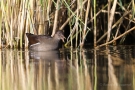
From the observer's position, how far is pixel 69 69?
272 inches

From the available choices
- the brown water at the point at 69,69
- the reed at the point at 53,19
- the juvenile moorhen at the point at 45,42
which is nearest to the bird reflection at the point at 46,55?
the brown water at the point at 69,69

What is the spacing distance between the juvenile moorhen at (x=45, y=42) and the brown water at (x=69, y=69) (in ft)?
0.76

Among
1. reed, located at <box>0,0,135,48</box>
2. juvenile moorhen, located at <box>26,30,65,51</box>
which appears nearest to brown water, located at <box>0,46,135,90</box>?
juvenile moorhen, located at <box>26,30,65,51</box>

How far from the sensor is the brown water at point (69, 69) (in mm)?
5602

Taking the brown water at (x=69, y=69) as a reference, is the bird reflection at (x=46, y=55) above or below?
above

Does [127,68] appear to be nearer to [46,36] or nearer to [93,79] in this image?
[93,79]

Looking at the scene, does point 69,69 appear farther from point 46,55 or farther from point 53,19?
point 53,19

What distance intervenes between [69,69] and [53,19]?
314 centimetres

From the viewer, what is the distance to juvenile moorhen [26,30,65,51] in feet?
31.4

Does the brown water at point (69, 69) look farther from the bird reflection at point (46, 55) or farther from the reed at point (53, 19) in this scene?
the reed at point (53, 19)

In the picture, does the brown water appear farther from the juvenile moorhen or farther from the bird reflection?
the juvenile moorhen

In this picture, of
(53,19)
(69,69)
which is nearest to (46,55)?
(53,19)

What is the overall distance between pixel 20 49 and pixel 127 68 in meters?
3.40

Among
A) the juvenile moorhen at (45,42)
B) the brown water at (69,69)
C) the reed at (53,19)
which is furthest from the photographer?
the juvenile moorhen at (45,42)
